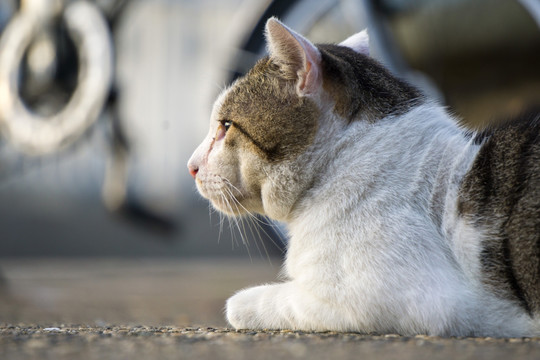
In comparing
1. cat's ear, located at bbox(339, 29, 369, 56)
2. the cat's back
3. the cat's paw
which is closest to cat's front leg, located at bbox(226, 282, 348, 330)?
the cat's paw

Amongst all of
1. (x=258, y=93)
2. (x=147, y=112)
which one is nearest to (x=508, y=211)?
(x=258, y=93)

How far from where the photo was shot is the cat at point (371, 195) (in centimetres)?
141

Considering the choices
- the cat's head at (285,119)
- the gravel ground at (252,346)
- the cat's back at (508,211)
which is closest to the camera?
the gravel ground at (252,346)

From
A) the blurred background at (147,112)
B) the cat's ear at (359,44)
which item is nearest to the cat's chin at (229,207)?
the blurred background at (147,112)

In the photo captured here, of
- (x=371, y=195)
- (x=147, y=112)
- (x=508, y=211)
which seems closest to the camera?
(x=508, y=211)

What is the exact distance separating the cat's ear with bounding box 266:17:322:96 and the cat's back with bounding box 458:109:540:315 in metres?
0.43

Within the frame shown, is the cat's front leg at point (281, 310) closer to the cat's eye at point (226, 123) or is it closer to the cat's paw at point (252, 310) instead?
the cat's paw at point (252, 310)

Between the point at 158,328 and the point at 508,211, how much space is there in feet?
2.70

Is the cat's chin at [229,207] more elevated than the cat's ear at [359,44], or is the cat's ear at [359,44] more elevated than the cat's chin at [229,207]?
the cat's ear at [359,44]

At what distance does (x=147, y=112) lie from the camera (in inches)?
201

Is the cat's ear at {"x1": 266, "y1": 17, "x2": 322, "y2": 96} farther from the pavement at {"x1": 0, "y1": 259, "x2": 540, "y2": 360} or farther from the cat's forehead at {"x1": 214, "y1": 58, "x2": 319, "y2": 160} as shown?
the pavement at {"x1": 0, "y1": 259, "x2": 540, "y2": 360}

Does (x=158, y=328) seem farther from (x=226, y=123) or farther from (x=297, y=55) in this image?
(x=297, y=55)

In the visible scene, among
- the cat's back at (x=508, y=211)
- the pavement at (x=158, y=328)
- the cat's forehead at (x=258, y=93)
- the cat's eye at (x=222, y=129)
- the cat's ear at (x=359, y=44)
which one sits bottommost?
the pavement at (x=158, y=328)

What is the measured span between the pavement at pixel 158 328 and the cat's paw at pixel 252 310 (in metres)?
0.05
